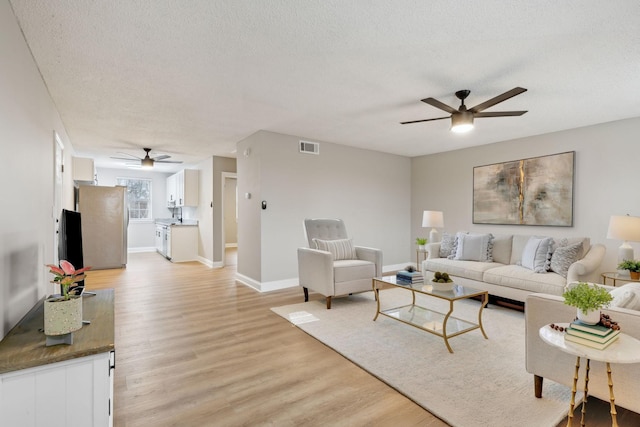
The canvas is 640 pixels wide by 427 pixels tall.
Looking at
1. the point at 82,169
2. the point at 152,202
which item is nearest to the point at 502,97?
the point at 82,169

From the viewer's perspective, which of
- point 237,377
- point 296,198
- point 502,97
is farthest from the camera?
point 296,198

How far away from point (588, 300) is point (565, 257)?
261cm

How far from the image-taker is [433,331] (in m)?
2.82

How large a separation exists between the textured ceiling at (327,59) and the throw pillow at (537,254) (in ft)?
5.21

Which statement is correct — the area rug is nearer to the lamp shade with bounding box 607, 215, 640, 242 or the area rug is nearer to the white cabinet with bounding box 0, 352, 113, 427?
the lamp shade with bounding box 607, 215, 640, 242

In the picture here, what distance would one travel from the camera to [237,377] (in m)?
2.32

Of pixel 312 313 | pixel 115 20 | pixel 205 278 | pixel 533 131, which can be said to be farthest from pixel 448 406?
pixel 205 278

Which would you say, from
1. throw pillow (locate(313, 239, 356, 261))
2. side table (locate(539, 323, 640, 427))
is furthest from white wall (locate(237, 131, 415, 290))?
side table (locate(539, 323, 640, 427))

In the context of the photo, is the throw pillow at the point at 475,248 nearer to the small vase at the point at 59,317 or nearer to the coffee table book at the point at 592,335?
the coffee table book at the point at 592,335

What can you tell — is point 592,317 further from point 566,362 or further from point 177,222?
point 177,222

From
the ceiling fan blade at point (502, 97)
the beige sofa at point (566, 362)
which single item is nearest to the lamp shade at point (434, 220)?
the ceiling fan blade at point (502, 97)

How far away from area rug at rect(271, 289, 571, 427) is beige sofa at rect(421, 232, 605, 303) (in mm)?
327

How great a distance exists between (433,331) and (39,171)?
3624 mm

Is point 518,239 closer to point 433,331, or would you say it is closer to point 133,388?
point 433,331
